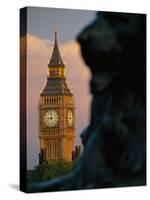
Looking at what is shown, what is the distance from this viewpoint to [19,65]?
12.3 metres

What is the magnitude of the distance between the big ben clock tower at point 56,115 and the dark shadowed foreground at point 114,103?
0.93ft

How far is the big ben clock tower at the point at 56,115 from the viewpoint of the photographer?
40.1 ft

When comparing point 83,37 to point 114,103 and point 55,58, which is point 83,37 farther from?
point 114,103

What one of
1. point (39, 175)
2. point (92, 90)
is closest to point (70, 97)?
point (92, 90)

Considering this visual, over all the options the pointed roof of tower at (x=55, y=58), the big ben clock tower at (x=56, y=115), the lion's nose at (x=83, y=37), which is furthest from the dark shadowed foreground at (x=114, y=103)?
the pointed roof of tower at (x=55, y=58)

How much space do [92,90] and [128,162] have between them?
125 centimetres

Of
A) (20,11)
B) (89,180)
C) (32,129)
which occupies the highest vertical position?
(20,11)

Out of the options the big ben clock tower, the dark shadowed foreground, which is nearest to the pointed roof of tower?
the big ben clock tower

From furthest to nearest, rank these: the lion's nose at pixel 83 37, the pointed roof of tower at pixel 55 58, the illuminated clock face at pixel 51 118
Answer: the lion's nose at pixel 83 37
the illuminated clock face at pixel 51 118
the pointed roof of tower at pixel 55 58

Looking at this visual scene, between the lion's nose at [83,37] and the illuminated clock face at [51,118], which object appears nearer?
the illuminated clock face at [51,118]

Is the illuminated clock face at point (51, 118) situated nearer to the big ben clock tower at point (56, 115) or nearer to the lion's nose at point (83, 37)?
the big ben clock tower at point (56, 115)

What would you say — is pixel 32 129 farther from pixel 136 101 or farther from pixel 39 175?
pixel 136 101

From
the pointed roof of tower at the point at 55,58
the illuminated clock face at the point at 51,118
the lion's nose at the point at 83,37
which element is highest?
the lion's nose at the point at 83,37

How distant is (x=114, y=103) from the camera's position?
12680 mm
